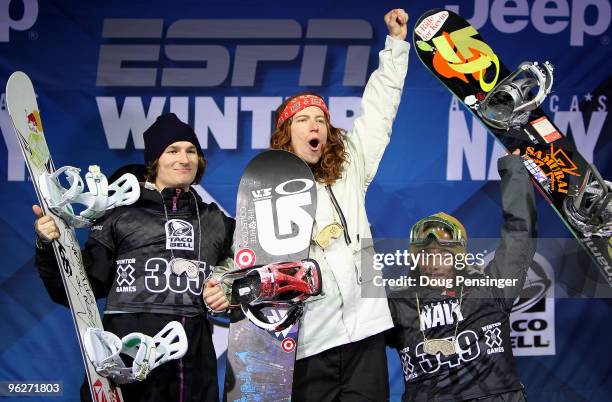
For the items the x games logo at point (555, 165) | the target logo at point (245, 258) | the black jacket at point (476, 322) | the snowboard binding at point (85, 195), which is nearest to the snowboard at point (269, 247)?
the target logo at point (245, 258)

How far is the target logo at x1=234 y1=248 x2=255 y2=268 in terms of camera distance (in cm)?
338

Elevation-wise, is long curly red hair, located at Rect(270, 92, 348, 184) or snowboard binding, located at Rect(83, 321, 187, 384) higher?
long curly red hair, located at Rect(270, 92, 348, 184)

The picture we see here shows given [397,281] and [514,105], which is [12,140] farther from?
[514,105]

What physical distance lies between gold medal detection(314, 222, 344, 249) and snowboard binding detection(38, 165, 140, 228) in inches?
27.8

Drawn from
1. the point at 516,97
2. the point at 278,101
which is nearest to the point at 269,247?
the point at 516,97

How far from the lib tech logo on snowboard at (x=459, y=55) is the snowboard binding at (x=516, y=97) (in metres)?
0.11

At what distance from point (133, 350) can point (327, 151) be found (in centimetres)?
102

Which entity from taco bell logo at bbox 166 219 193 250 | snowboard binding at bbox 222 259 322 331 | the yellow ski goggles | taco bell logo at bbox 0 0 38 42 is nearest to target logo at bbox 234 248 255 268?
snowboard binding at bbox 222 259 322 331

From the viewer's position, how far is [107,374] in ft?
11.1

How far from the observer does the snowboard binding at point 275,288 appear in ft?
10.5

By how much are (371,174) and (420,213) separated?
3.62 ft

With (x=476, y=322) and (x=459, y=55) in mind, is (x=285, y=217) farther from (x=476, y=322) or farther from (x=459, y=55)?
(x=459, y=55)

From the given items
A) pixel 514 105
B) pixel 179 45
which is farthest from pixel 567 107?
pixel 179 45

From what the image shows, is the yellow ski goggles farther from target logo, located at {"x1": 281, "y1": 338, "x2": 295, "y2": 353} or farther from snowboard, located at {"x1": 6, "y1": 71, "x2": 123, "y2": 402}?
snowboard, located at {"x1": 6, "y1": 71, "x2": 123, "y2": 402}
